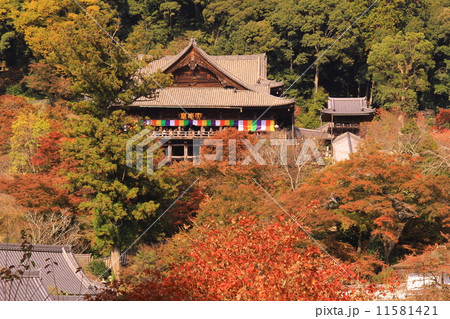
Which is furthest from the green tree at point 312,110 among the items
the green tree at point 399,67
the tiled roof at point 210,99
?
the tiled roof at point 210,99

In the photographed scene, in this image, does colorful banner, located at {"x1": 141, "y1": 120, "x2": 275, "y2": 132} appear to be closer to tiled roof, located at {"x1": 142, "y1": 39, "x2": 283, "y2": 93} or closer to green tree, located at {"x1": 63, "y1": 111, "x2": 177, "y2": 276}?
tiled roof, located at {"x1": 142, "y1": 39, "x2": 283, "y2": 93}

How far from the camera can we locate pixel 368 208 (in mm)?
23422

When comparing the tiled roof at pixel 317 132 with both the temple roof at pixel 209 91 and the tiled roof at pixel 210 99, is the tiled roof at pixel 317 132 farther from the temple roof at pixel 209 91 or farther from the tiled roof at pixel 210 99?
the tiled roof at pixel 210 99

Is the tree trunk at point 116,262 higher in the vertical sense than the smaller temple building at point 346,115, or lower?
lower

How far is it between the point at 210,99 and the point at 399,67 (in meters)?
12.2

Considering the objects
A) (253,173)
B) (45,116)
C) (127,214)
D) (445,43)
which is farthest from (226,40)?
(127,214)

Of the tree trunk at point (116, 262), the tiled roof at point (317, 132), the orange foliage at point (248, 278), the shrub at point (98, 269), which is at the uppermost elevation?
the tiled roof at point (317, 132)

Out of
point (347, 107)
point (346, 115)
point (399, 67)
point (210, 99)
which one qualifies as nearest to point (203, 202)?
point (210, 99)

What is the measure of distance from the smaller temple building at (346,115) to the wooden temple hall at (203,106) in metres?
3.65

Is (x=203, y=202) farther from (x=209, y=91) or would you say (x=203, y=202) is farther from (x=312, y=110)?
(x=312, y=110)

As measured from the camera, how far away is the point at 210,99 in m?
35.8

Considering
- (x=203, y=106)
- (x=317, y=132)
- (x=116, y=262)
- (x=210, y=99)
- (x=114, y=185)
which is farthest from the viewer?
(x=317, y=132)

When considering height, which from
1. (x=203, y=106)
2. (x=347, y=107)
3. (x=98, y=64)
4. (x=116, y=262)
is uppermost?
(x=98, y=64)

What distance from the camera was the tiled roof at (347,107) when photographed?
40500 millimetres
